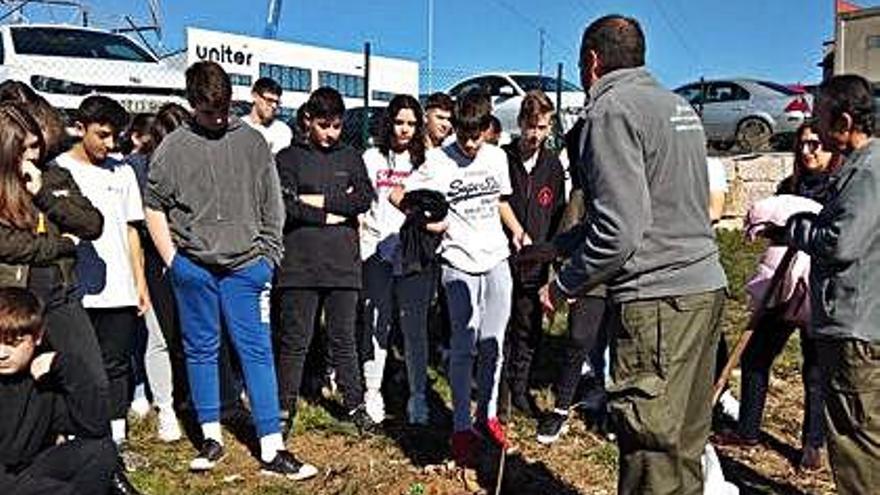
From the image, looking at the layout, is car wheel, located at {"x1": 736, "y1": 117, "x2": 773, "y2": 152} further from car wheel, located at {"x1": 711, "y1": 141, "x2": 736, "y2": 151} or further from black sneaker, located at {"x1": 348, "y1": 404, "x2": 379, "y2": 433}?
black sneaker, located at {"x1": 348, "y1": 404, "x2": 379, "y2": 433}

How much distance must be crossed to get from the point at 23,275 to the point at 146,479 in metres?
1.44

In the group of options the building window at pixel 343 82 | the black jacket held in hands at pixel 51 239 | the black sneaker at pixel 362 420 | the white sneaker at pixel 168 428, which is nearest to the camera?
the black jacket held in hands at pixel 51 239

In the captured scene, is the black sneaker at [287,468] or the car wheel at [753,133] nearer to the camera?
the black sneaker at [287,468]

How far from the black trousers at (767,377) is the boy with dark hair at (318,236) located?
84.4 inches

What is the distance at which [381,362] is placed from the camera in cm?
585

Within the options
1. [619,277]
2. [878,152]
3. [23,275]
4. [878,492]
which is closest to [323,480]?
[23,275]

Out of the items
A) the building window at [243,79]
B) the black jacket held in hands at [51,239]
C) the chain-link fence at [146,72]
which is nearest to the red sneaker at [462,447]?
the black jacket held in hands at [51,239]

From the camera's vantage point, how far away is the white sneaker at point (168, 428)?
17.9ft

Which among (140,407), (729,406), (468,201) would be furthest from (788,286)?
(140,407)

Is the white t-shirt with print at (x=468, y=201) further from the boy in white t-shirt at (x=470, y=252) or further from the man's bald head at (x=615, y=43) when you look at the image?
the man's bald head at (x=615, y=43)

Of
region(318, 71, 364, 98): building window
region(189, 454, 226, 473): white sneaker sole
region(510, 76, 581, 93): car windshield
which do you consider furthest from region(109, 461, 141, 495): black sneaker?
region(318, 71, 364, 98): building window

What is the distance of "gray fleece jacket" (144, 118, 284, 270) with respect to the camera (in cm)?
465

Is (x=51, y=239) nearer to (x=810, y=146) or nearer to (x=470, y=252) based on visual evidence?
(x=470, y=252)

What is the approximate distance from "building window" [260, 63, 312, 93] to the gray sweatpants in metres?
11.6
